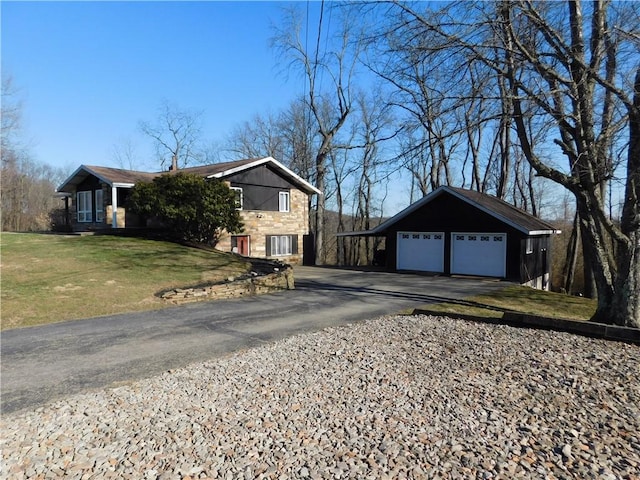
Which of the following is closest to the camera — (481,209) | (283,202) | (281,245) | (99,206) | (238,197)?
(481,209)

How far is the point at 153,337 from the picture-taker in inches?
305

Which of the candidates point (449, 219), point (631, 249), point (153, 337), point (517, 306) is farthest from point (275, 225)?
point (631, 249)

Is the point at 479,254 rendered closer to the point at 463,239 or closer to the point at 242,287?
the point at 463,239

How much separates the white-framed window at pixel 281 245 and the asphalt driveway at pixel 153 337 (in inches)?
486

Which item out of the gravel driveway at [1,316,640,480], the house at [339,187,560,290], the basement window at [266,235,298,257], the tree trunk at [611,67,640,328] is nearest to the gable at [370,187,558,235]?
the house at [339,187,560,290]

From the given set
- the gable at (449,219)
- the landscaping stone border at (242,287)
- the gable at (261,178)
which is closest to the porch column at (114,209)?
the gable at (261,178)

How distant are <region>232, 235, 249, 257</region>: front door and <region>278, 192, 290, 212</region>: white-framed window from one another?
3.46 metres

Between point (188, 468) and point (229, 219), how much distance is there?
18.4 metres

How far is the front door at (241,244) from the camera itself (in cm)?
2380

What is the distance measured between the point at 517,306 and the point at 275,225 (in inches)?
635

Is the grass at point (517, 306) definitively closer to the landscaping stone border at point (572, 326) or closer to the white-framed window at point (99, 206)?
the landscaping stone border at point (572, 326)

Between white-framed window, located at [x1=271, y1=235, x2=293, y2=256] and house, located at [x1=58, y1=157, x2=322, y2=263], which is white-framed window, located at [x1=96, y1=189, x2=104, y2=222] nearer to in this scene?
house, located at [x1=58, y1=157, x2=322, y2=263]

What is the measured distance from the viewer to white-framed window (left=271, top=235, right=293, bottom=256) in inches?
1021

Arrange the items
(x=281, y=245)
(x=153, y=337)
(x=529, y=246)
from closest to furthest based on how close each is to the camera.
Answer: (x=153, y=337), (x=529, y=246), (x=281, y=245)
